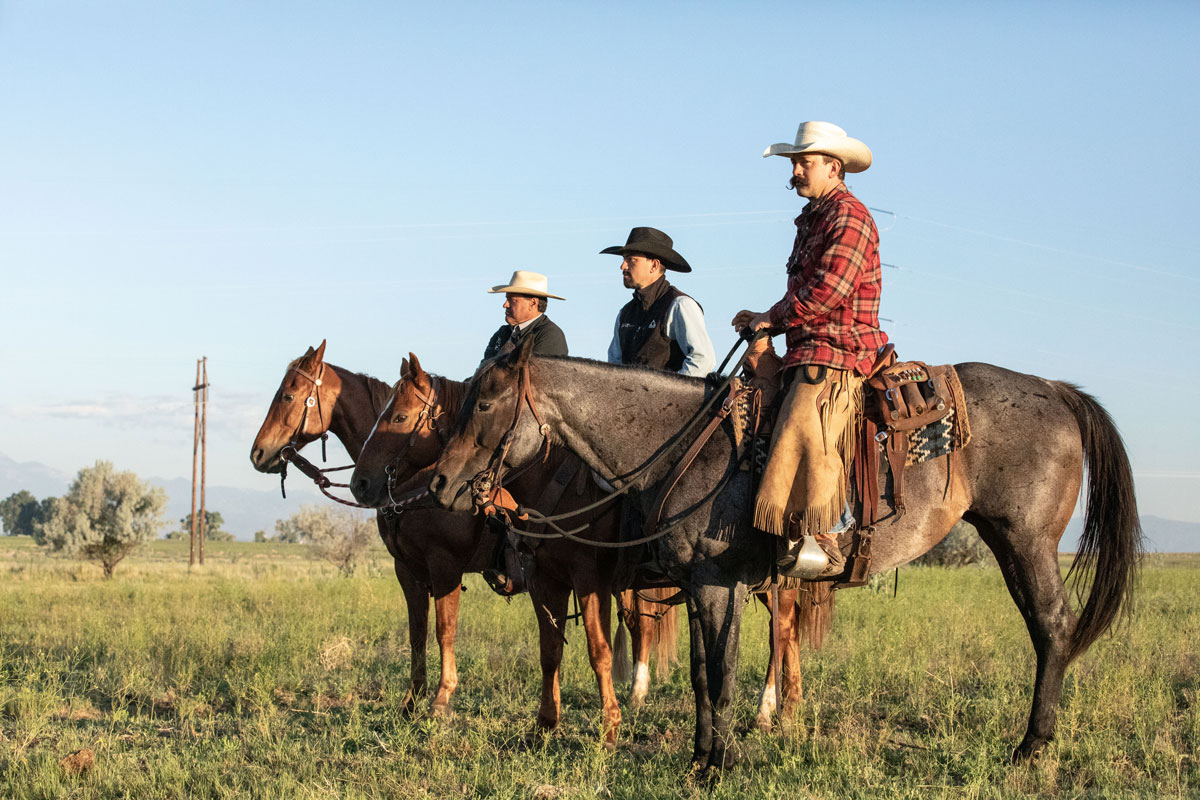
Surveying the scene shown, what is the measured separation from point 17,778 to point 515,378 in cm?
366

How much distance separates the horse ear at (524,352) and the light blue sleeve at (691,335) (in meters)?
1.89

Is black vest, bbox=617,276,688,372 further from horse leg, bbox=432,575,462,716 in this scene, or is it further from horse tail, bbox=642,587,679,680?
horse tail, bbox=642,587,679,680

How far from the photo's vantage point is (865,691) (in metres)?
8.07

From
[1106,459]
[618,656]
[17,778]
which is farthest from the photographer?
[618,656]

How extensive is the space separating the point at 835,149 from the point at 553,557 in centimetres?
318

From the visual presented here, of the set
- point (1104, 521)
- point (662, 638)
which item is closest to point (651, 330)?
point (662, 638)

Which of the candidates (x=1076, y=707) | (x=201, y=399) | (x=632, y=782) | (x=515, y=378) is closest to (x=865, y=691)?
(x=1076, y=707)

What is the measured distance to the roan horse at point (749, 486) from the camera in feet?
18.1

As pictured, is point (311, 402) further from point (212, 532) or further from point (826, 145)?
point (212, 532)

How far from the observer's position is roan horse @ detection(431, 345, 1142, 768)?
5.51m

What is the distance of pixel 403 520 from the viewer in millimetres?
7832

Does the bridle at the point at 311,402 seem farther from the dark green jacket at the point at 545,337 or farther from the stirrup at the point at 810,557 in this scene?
the stirrup at the point at 810,557

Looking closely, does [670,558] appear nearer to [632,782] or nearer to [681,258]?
[632,782]

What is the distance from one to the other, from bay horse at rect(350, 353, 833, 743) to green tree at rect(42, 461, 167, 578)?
2932 centimetres
